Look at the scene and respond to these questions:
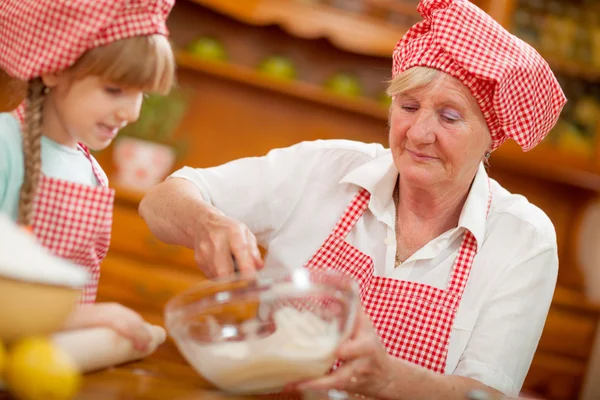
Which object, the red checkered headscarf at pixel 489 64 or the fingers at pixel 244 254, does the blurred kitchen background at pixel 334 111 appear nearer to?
the red checkered headscarf at pixel 489 64

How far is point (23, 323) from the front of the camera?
0.71 meters

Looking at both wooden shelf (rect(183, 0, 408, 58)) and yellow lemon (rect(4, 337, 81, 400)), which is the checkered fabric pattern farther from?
wooden shelf (rect(183, 0, 408, 58))

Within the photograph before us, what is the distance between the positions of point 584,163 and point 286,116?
4.16 ft

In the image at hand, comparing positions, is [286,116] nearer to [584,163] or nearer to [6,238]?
Answer: [584,163]

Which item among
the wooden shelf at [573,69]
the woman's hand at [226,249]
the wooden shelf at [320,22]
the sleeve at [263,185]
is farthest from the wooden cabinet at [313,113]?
the woman's hand at [226,249]

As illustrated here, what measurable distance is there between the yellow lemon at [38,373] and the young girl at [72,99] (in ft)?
0.41

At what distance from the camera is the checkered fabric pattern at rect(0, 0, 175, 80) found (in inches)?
33.4

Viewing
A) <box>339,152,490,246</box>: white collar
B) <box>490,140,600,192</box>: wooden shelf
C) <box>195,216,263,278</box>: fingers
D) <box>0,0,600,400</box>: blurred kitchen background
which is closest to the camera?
<box>195,216,263,278</box>: fingers

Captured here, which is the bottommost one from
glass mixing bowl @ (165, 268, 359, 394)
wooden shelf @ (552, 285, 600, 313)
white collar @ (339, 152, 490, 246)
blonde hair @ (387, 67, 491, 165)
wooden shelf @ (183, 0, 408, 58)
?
wooden shelf @ (552, 285, 600, 313)

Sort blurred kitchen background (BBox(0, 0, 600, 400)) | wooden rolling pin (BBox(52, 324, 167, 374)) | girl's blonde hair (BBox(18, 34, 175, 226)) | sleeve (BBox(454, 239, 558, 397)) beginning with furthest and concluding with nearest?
blurred kitchen background (BBox(0, 0, 600, 400)), sleeve (BBox(454, 239, 558, 397)), girl's blonde hair (BBox(18, 34, 175, 226)), wooden rolling pin (BBox(52, 324, 167, 374))

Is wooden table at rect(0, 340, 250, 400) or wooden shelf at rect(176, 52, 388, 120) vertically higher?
wooden shelf at rect(176, 52, 388, 120)

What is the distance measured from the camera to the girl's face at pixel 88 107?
908 mm

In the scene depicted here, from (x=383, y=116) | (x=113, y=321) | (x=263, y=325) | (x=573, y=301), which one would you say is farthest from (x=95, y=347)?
(x=573, y=301)

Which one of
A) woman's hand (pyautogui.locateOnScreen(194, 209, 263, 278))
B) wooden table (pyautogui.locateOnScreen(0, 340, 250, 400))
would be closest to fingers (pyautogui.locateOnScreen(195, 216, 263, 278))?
woman's hand (pyautogui.locateOnScreen(194, 209, 263, 278))
